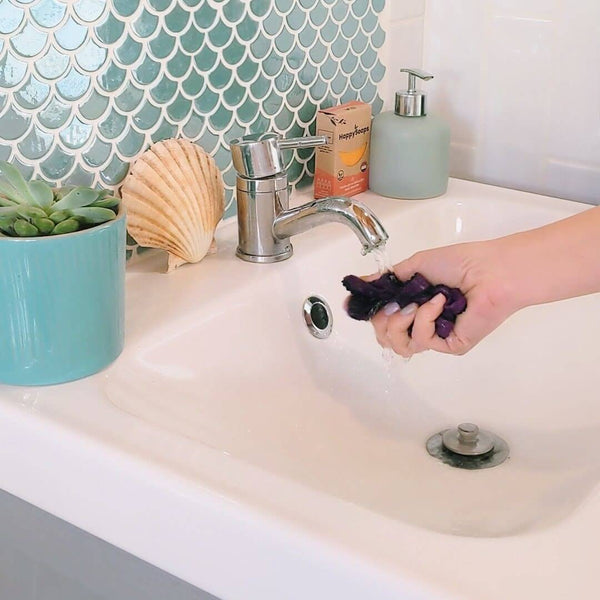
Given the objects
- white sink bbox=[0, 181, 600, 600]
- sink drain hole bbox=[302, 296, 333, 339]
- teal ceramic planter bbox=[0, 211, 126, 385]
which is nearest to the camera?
white sink bbox=[0, 181, 600, 600]

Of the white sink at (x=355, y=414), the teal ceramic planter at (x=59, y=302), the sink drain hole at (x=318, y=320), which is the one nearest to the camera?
the white sink at (x=355, y=414)

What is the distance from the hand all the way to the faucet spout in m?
0.06

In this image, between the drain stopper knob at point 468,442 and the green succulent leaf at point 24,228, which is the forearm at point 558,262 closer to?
the drain stopper knob at point 468,442

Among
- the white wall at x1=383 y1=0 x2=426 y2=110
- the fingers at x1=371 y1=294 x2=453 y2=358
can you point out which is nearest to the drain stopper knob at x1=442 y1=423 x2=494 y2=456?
the fingers at x1=371 y1=294 x2=453 y2=358

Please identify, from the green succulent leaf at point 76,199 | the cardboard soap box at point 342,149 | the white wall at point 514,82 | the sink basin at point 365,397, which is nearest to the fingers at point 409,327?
the sink basin at point 365,397

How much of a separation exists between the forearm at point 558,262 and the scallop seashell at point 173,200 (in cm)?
28

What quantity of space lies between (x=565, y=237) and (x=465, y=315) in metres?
0.09

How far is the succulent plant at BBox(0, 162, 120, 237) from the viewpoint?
0.58m

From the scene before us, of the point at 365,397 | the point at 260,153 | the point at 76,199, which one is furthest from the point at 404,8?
the point at 76,199

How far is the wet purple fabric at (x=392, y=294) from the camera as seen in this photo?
0.65 m

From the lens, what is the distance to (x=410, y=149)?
993 millimetres

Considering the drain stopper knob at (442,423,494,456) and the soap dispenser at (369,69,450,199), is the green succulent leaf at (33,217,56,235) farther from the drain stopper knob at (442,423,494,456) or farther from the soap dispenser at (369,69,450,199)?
the soap dispenser at (369,69,450,199)

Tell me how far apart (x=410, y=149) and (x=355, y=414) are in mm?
338

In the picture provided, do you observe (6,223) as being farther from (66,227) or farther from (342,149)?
(342,149)
